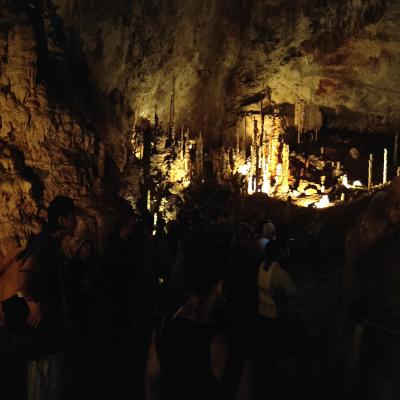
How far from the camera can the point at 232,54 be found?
17.8 meters

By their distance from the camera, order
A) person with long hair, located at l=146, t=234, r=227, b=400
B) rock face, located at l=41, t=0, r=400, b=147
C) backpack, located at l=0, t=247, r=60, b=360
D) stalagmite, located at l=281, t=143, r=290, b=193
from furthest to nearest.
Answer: stalagmite, located at l=281, t=143, r=290, b=193 → rock face, located at l=41, t=0, r=400, b=147 → backpack, located at l=0, t=247, r=60, b=360 → person with long hair, located at l=146, t=234, r=227, b=400

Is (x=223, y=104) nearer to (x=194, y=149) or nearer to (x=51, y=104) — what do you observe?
(x=194, y=149)

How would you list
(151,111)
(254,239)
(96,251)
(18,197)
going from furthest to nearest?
(151,111)
(96,251)
(18,197)
(254,239)

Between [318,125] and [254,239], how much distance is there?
54.8 ft

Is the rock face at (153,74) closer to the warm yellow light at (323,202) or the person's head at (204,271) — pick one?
the warm yellow light at (323,202)

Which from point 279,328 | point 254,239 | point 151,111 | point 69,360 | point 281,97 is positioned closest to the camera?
point 69,360

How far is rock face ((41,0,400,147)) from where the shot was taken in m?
10.9

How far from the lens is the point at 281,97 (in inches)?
781

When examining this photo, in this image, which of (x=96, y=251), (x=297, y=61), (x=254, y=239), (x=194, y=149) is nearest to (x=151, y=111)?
(x=194, y=149)

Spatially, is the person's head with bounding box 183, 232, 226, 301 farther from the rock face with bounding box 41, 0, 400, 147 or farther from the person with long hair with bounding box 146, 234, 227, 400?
the rock face with bounding box 41, 0, 400, 147

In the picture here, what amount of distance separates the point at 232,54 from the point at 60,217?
53.9 feet

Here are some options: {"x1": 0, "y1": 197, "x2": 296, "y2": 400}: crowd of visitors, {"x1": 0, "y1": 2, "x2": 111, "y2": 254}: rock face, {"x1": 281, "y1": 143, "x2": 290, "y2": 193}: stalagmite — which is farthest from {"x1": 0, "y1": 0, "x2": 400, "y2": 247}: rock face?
{"x1": 0, "y1": 197, "x2": 296, "y2": 400}: crowd of visitors

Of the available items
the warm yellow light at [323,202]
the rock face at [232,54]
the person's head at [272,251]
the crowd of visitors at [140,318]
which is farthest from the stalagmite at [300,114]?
the person's head at [272,251]

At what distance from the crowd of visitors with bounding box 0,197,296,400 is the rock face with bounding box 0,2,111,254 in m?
2.92
